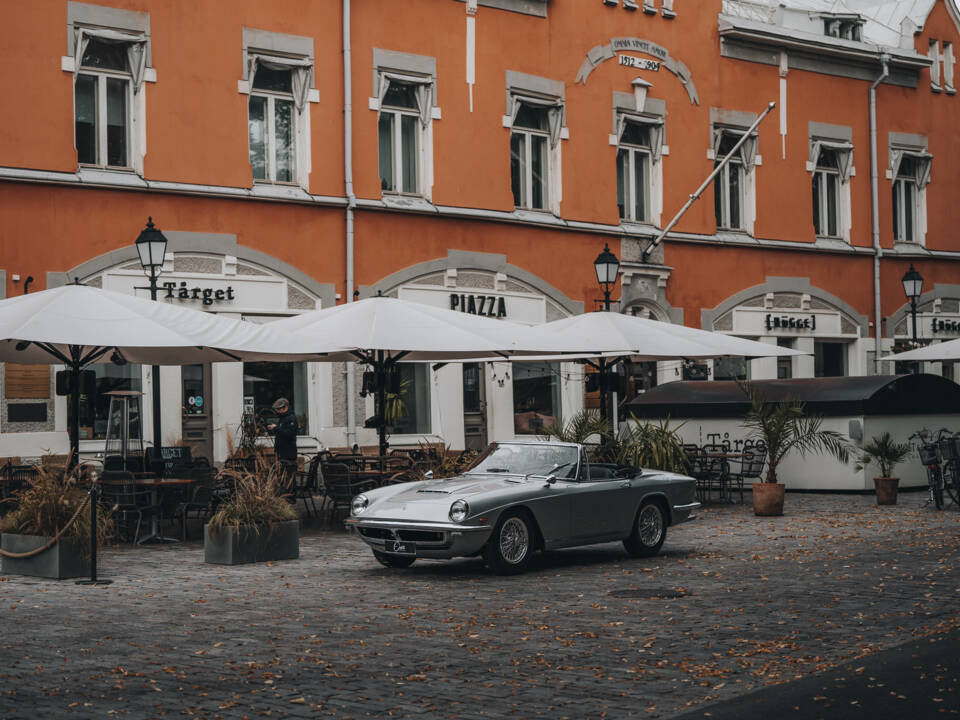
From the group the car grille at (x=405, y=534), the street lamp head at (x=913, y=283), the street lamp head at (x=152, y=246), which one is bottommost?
the car grille at (x=405, y=534)

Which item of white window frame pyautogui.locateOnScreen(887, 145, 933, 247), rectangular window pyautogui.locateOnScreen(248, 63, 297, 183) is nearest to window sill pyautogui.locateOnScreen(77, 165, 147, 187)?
rectangular window pyautogui.locateOnScreen(248, 63, 297, 183)

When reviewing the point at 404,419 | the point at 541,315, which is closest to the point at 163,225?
the point at 404,419

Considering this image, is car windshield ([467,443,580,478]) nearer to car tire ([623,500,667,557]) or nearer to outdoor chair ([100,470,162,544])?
car tire ([623,500,667,557])

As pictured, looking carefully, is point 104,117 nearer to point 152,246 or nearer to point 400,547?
point 152,246

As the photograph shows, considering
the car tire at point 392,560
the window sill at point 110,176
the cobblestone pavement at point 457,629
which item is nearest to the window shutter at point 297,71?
the window sill at point 110,176

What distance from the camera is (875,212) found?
110 feet

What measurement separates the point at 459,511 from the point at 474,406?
1409 centimetres

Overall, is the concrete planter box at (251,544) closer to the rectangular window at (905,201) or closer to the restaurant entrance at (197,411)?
the restaurant entrance at (197,411)

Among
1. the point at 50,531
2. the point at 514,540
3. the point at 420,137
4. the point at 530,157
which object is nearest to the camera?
the point at 50,531

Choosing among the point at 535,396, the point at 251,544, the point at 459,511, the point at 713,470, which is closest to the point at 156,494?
the point at 251,544

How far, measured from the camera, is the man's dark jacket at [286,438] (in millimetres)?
19578

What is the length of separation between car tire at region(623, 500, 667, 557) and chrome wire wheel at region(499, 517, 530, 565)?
1.64 m

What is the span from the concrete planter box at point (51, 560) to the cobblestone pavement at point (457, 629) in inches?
9.5

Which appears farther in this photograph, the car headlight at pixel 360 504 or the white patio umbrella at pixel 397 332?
the white patio umbrella at pixel 397 332
